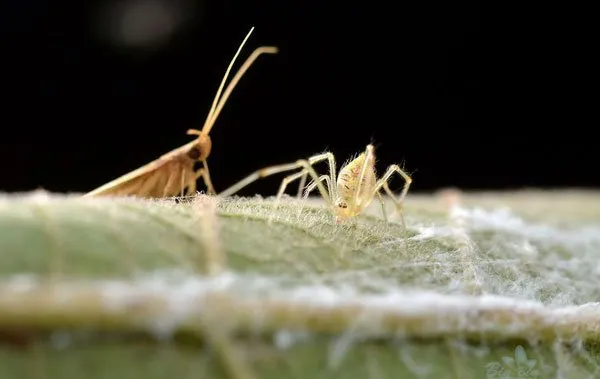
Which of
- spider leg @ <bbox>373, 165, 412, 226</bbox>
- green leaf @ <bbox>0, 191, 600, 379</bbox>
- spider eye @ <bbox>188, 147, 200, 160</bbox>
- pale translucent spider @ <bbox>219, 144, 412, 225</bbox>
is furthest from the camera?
spider eye @ <bbox>188, 147, 200, 160</bbox>

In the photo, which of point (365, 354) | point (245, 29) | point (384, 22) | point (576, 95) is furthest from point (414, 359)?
point (576, 95)

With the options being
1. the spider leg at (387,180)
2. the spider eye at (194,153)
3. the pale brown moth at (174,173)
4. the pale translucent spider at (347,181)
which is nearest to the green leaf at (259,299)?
the pale translucent spider at (347,181)

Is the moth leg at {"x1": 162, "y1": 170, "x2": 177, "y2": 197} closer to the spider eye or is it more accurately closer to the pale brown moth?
the pale brown moth

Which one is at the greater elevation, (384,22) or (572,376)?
(384,22)

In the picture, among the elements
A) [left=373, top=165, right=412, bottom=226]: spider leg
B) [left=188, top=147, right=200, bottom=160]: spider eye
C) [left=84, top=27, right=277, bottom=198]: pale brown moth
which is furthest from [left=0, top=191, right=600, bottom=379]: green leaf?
[left=188, top=147, right=200, bottom=160]: spider eye

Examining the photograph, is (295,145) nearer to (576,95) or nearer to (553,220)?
(576,95)

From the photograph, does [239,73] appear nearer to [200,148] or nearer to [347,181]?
[200,148]
